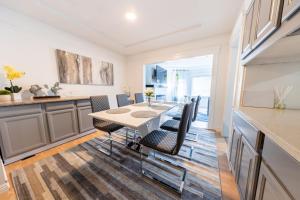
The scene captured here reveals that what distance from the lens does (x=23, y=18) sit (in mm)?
2000

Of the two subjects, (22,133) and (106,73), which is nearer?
(22,133)

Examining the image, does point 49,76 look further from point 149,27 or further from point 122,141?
point 149,27

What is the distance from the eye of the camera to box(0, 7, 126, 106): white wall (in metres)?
1.86

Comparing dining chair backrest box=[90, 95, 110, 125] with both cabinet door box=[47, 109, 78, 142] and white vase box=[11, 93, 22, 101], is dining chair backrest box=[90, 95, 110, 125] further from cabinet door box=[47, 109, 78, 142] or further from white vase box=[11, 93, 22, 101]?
white vase box=[11, 93, 22, 101]

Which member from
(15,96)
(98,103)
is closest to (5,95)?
(15,96)

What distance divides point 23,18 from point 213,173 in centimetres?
407

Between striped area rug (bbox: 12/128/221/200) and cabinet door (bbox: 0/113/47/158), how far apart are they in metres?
0.36

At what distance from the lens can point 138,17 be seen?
2098 mm

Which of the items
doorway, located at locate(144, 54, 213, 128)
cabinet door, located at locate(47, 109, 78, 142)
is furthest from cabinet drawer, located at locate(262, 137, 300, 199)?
doorway, located at locate(144, 54, 213, 128)

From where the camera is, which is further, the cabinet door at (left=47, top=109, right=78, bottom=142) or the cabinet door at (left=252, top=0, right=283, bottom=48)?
the cabinet door at (left=47, top=109, right=78, bottom=142)

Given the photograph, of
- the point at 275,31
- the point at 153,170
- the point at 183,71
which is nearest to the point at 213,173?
the point at 153,170

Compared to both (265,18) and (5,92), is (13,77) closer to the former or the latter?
(5,92)

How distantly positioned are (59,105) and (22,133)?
63 centimetres

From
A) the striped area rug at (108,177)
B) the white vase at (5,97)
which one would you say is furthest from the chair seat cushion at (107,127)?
the white vase at (5,97)
